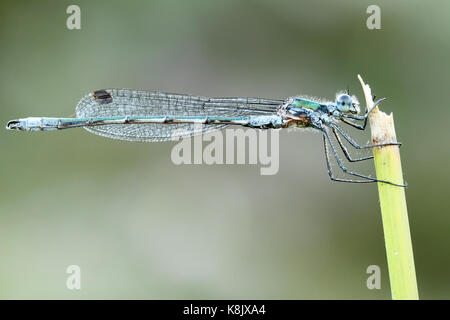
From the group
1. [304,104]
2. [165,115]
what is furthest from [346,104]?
[165,115]

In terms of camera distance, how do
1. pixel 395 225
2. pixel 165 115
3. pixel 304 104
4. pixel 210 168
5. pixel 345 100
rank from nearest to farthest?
pixel 395 225
pixel 345 100
pixel 304 104
pixel 165 115
pixel 210 168

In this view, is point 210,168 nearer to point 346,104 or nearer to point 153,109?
point 153,109

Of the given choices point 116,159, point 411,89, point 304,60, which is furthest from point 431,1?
point 116,159

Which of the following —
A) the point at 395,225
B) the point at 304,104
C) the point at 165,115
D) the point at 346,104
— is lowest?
the point at 395,225

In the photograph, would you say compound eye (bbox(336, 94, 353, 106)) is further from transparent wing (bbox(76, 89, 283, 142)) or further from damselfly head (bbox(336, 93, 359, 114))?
transparent wing (bbox(76, 89, 283, 142))

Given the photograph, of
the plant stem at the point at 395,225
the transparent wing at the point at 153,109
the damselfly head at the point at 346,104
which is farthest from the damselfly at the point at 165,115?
the plant stem at the point at 395,225

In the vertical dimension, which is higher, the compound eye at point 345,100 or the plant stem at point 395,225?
the compound eye at point 345,100

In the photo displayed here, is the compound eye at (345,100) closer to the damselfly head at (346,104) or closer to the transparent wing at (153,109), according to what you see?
the damselfly head at (346,104)

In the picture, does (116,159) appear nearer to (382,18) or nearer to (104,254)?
(104,254)
